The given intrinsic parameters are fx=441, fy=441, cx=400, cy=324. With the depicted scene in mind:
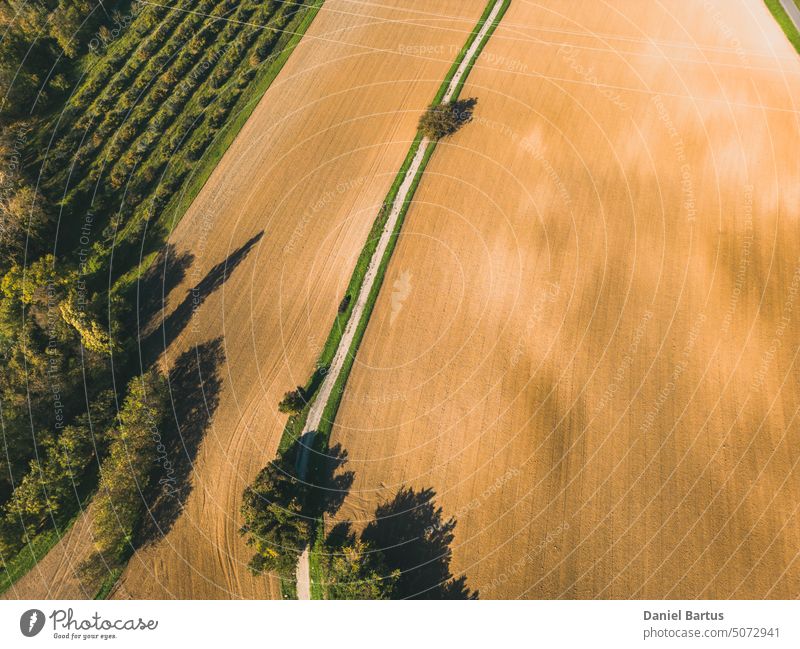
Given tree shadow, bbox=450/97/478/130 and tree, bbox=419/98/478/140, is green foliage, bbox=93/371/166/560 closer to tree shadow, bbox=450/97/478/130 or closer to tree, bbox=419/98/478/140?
tree, bbox=419/98/478/140

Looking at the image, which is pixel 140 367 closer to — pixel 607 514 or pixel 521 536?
pixel 521 536

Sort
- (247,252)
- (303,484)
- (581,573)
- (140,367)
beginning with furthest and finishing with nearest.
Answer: (247,252) < (140,367) < (303,484) < (581,573)

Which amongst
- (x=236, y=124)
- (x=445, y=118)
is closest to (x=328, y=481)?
(x=445, y=118)

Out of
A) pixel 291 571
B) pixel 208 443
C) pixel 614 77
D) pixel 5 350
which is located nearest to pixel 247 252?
pixel 208 443

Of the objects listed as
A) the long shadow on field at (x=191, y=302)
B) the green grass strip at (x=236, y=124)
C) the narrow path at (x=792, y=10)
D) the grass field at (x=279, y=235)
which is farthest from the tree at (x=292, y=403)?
the narrow path at (x=792, y=10)

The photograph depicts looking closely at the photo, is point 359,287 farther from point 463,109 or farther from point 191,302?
point 463,109

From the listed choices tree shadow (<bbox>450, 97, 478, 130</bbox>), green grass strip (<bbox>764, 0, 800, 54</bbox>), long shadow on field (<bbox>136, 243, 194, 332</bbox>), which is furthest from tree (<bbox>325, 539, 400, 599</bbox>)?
green grass strip (<bbox>764, 0, 800, 54</bbox>)
